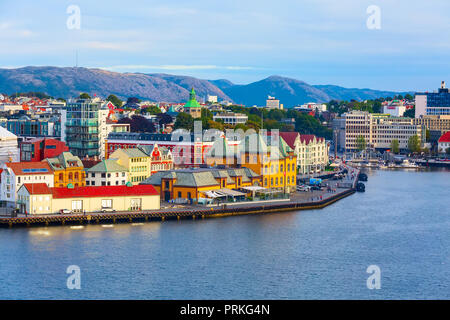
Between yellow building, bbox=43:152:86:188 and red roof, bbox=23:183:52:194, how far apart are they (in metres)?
3.24

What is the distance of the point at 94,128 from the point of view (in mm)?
57594

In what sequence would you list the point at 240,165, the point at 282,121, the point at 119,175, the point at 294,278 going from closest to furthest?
the point at 294,278
the point at 119,175
the point at 240,165
the point at 282,121

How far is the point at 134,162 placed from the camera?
48.2 m

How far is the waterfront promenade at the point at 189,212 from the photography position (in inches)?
1513

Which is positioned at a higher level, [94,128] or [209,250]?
[94,128]

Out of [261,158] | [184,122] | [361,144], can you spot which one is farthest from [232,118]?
[261,158]

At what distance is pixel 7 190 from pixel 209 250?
44.6 ft

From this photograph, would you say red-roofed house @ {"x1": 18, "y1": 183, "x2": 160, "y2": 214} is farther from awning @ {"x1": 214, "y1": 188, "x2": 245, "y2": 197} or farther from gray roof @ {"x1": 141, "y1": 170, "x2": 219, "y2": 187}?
awning @ {"x1": 214, "y1": 188, "x2": 245, "y2": 197}

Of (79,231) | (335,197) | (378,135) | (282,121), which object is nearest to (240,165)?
(335,197)

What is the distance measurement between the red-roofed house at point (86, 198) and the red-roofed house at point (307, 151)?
82.6 feet

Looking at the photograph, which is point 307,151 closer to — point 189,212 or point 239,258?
point 189,212

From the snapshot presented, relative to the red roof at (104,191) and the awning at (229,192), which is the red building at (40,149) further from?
the awning at (229,192)

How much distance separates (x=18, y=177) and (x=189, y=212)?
881cm
